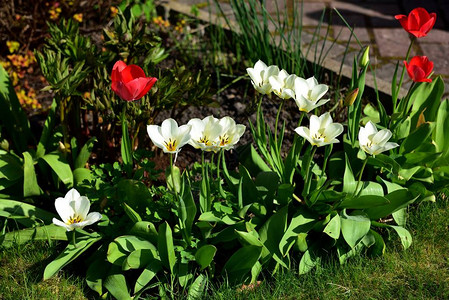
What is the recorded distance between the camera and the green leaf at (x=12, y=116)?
2.71 m

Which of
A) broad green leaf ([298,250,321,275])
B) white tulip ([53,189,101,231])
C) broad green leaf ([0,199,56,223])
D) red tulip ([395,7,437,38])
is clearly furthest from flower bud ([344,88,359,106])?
broad green leaf ([0,199,56,223])

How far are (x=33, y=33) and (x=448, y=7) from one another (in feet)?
10.0

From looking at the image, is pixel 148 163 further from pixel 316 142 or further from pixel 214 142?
pixel 316 142

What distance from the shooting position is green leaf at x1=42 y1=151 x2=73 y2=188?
8.07ft

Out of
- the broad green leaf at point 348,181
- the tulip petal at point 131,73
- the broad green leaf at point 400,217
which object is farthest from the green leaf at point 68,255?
the broad green leaf at point 400,217

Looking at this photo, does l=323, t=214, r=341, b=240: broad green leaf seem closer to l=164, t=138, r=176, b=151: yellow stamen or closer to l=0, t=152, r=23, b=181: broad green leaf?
l=164, t=138, r=176, b=151: yellow stamen

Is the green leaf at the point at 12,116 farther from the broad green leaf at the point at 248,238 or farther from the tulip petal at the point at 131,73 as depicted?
the broad green leaf at the point at 248,238

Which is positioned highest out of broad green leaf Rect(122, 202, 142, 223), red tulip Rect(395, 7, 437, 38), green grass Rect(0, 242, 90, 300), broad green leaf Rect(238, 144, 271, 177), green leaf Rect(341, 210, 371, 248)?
red tulip Rect(395, 7, 437, 38)

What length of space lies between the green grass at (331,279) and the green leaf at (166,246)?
0.19 metres

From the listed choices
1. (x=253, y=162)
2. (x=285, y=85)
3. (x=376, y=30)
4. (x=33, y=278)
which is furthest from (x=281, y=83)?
(x=376, y=30)

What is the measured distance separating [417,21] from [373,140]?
0.55 meters

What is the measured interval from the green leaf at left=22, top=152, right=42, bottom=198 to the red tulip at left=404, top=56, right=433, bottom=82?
1517 mm

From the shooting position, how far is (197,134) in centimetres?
208

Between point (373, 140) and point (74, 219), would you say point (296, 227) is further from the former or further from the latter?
point (74, 219)
